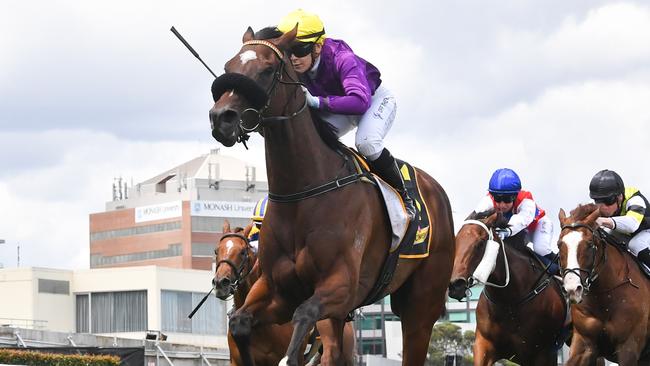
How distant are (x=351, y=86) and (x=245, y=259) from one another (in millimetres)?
5508

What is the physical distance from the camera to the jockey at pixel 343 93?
11.0m

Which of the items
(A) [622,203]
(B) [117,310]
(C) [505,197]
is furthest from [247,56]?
(B) [117,310]

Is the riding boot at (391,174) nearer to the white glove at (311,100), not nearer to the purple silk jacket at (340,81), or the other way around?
the purple silk jacket at (340,81)

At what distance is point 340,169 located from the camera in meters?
11.0

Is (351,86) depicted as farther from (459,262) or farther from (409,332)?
(459,262)

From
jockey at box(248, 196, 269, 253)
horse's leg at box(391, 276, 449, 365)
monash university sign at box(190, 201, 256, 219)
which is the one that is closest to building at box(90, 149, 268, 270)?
monash university sign at box(190, 201, 256, 219)

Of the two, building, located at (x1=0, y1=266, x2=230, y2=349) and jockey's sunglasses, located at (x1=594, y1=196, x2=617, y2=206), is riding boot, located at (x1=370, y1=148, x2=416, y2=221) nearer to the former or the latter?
jockey's sunglasses, located at (x1=594, y1=196, x2=617, y2=206)

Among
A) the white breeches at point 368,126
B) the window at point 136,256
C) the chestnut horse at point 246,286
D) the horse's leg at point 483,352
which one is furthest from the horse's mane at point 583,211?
the window at point 136,256

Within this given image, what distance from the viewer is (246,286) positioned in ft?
52.9

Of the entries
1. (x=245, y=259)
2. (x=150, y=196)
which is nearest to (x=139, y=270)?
(x=150, y=196)

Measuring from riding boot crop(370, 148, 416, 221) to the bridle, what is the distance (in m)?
2.94

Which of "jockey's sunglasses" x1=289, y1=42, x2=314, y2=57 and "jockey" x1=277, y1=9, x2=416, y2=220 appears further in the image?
"jockey" x1=277, y1=9, x2=416, y2=220

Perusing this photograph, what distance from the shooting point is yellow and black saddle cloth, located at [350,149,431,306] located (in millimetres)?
11273

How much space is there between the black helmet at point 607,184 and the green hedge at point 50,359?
12.3 metres
